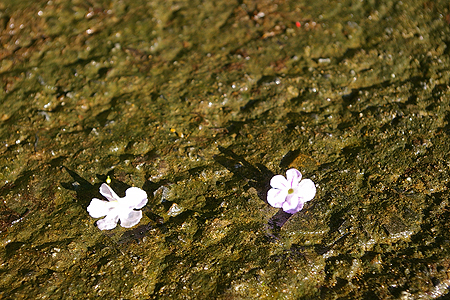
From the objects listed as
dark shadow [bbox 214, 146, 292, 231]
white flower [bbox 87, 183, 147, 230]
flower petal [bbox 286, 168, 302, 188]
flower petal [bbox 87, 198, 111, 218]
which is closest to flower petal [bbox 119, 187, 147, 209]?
white flower [bbox 87, 183, 147, 230]

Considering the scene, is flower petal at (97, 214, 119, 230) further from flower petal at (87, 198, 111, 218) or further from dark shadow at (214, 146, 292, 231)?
dark shadow at (214, 146, 292, 231)

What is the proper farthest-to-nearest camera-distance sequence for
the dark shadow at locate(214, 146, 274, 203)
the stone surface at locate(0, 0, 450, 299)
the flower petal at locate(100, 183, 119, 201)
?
the dark shadow at locate(214, 146, 274, 203) < the flower petal at locate(100, 183, 119, 201) < the stone surface at locate(0, 0, 450, 299)

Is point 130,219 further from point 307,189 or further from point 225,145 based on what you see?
point 307,189

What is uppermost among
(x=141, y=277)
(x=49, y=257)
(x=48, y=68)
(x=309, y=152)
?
(x=48, y=68)

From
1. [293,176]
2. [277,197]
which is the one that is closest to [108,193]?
[277,197]

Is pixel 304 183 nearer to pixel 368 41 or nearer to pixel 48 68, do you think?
pixel 368 41

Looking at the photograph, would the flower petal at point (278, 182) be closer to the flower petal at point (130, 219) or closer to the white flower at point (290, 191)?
the white flower at point (290, 191)

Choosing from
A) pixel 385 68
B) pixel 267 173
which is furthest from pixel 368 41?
pixel 267 173
